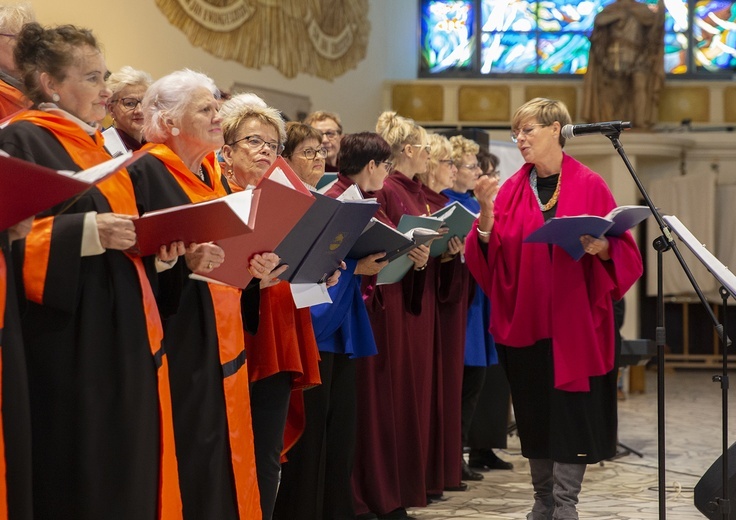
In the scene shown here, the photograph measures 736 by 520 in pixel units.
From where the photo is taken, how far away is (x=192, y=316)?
120 inches

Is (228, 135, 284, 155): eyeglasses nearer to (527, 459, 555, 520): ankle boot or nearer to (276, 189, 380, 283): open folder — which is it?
(276, 189, 380, 283): open folder

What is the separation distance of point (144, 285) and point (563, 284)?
6.25 feet

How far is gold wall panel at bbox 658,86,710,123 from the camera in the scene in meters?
12.3

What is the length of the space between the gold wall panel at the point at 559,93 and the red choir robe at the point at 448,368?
7.44 m

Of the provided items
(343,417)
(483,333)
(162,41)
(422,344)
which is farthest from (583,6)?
(343,417)

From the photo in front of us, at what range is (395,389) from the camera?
4656 millimetres

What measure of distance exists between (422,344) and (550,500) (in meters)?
1.04

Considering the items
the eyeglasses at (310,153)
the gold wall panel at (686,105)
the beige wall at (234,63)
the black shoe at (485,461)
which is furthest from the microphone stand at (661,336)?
the gold wall panel at (686,105)

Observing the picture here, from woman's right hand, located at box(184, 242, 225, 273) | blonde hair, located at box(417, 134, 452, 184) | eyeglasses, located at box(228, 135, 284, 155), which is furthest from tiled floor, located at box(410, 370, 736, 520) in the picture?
woman's right hand, located at box(184, 242, 225, 273)

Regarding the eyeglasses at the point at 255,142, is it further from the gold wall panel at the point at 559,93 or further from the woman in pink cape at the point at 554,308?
the gold wall panel at the point at 559,93

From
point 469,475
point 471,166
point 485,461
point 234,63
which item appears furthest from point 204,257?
point 234,63

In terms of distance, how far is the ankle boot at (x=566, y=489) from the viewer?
397 cm

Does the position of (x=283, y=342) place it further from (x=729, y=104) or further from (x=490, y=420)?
(x=729, y=104)

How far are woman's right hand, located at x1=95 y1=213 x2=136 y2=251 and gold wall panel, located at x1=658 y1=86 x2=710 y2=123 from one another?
10.8 meters
